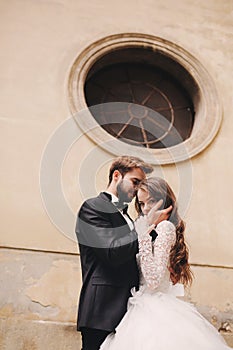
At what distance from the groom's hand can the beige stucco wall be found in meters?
2.00

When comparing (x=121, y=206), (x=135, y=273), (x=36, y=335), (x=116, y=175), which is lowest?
(x=36, y=335)

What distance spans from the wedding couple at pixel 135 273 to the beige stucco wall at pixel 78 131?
194 cm

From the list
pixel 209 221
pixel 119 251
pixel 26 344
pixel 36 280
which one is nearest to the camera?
pixel 119 251

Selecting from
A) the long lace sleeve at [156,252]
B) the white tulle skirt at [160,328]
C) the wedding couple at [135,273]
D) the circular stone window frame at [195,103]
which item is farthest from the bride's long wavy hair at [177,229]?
the circular stone window frame at [195,103]

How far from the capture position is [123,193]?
330cm

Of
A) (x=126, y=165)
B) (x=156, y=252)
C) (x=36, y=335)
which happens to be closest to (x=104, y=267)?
(x=156, y=252)

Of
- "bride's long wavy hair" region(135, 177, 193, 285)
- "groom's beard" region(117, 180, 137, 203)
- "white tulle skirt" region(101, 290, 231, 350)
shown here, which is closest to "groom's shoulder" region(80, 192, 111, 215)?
"groom's beard" region(117, 180, 137, 203)

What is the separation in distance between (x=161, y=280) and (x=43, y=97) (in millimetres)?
3589

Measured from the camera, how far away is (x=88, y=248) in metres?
3.08

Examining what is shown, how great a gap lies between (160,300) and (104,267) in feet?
1.16

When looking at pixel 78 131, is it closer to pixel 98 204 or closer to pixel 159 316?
pixel 98 204

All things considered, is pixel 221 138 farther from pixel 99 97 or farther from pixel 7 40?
pixel 7 40

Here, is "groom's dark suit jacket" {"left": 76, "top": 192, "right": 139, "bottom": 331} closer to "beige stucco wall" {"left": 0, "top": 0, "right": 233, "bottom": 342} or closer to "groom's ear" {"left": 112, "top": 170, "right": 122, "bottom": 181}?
"groom's ear" {"left": 112, "top": 170, "right": 122, "bottom": 181}

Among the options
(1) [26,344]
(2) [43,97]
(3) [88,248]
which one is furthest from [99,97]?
(3) [88,248]
